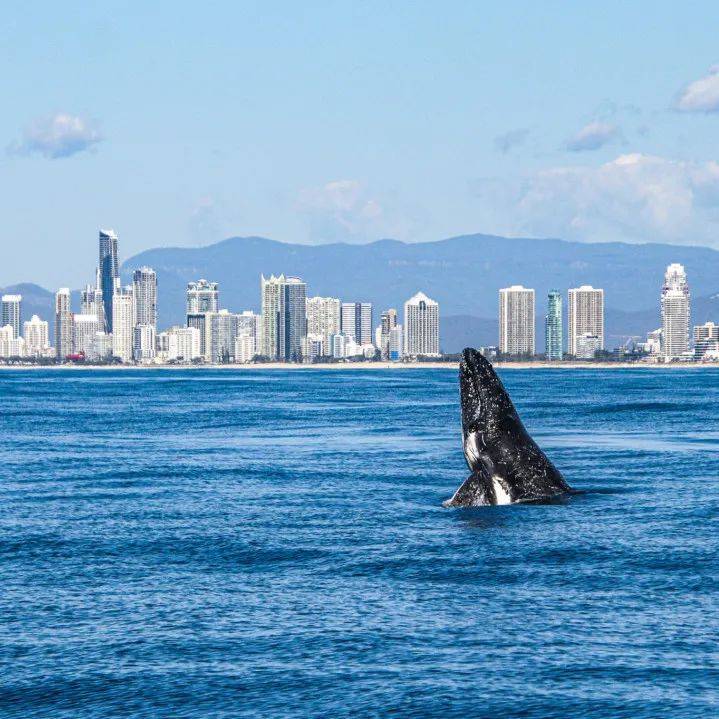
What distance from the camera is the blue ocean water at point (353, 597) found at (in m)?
15.0

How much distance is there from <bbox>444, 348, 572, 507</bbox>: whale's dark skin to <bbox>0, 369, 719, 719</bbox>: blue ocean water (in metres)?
0.91

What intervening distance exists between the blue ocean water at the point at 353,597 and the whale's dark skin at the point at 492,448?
0.91m

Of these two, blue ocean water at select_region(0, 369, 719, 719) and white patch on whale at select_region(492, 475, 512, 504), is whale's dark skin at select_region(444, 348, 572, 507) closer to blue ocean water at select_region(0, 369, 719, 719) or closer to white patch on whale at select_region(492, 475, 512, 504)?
white patch on whale at select_region(492, 475, 512, 504)

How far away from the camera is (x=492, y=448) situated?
92.3 feet

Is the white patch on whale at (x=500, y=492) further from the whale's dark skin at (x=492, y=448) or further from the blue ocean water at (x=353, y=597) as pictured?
the blue ocean water at (x=353, y=597)

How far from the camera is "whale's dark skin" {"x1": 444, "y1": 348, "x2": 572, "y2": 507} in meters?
28.2

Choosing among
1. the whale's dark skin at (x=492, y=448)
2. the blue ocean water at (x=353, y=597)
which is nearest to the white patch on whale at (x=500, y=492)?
the whale's dark skin at (x=492, y=448)

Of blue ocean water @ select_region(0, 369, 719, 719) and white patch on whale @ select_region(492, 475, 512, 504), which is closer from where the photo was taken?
blue ocean water @ select_region(0, 369, 719, 719)

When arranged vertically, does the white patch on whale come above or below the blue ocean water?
above

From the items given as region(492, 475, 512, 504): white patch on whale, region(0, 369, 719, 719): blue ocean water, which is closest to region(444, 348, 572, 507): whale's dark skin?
region(492, 475, 512, 504): white patch on whale

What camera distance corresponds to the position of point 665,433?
59.5m

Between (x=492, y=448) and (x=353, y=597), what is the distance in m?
9.27

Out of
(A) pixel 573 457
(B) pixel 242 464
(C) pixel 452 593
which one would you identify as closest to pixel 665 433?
(A) pixel 573 457

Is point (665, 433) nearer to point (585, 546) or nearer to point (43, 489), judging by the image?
point (43, 489)
